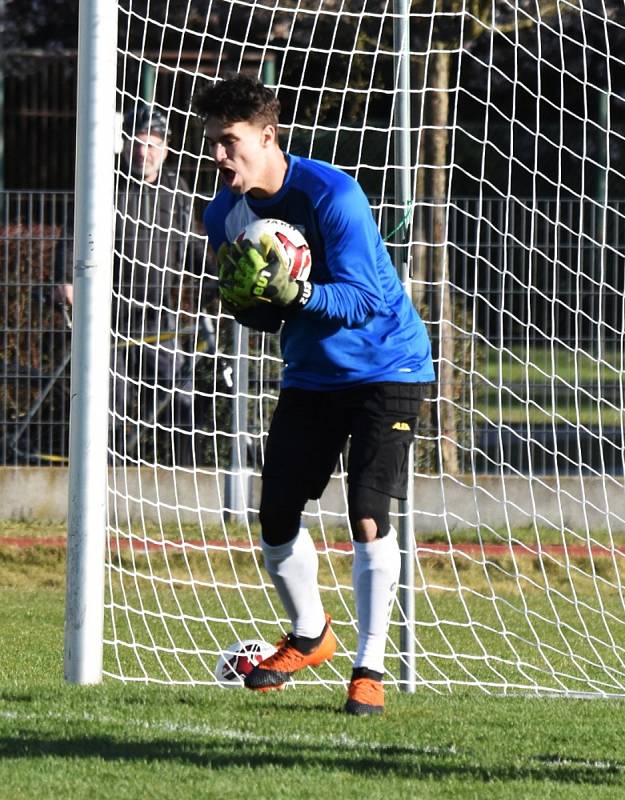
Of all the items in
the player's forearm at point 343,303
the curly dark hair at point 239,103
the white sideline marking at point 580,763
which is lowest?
the white sideline marking at point 580,763

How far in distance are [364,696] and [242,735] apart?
534mm

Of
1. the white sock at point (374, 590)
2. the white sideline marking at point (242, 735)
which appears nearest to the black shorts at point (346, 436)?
the white sock at point (374, 590)

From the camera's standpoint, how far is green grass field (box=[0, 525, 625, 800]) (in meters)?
3.97

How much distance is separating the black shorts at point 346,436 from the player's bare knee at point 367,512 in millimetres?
27

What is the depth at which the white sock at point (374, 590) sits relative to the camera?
5020mm

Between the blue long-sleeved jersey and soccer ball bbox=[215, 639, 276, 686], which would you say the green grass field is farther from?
the blue long-sleeved jersey

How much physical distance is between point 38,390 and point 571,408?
3447 millimetres

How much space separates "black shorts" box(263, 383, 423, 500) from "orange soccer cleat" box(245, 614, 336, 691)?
58cm

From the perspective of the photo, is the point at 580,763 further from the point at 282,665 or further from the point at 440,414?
the point at 440,414

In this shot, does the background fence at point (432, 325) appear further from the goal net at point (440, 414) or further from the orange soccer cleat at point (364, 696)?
the orange soccer cleat at point (364, 696)

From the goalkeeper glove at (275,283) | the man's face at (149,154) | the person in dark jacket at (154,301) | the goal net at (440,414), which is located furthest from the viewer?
the goal net at (440,414)

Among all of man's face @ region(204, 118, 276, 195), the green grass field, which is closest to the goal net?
the green grass field

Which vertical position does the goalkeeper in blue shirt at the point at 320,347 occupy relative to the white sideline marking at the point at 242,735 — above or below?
above

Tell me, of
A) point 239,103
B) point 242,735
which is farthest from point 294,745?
point 239,103
